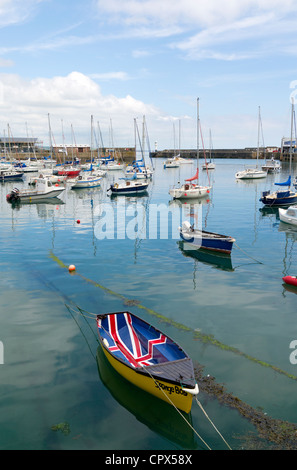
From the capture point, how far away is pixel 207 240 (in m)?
31.0

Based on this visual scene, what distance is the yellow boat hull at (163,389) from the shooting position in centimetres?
1138

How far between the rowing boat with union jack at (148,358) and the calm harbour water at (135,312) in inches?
29.0

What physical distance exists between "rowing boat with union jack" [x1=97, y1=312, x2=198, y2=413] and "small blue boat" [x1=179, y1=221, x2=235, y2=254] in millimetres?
16212

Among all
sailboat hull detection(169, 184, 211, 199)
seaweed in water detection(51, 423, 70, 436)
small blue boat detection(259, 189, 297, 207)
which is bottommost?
seaweed in water detection(51, 423, 70, 436)

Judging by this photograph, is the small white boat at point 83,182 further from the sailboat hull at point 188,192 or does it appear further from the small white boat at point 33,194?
the sailboat hull at point 188,192

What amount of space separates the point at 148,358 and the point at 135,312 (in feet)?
17.0

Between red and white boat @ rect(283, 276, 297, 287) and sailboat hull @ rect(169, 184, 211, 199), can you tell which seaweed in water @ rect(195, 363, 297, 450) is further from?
sailboat hull @ rect(169, 184, 211, 199)

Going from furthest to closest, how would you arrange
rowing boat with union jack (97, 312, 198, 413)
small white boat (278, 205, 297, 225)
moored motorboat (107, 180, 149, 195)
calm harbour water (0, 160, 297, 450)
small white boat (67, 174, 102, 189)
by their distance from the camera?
small white boat (67, 174, 102, 189) < moored motorboat (107, 180, 149, 195) < small white boat (278, 205, 297, 225) < rowing boat with union jack (97, 312, 198, 413) < calm harbour water (0, 160, 297, 450)

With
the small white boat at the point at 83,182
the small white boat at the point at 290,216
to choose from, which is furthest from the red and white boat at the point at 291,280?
the small white boat at the point at 83,182

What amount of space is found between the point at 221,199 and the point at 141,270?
134ft

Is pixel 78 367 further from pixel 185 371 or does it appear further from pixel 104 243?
pixel 104 243

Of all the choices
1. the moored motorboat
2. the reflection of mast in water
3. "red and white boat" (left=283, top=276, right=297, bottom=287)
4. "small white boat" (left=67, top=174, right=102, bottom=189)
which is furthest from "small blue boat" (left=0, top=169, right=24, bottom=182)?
"red and white boat" (left=283, top=276, right=297, bottom=287)

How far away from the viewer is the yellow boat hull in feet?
37.3

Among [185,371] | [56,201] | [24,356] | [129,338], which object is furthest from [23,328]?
[56,201]
